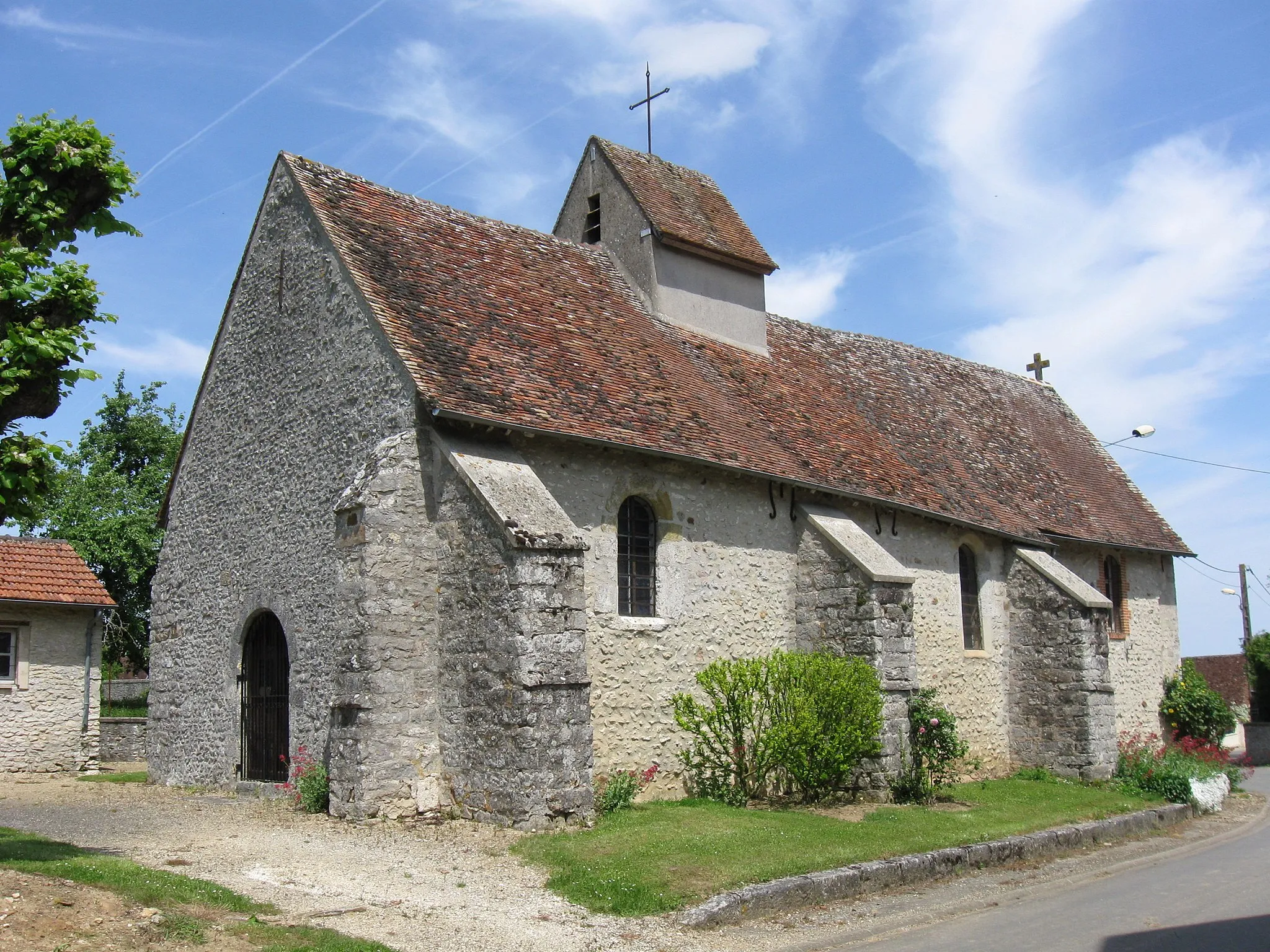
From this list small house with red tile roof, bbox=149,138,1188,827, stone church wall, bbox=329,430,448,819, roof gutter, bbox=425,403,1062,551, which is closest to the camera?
stone church wall, bbox=329,430,448,819

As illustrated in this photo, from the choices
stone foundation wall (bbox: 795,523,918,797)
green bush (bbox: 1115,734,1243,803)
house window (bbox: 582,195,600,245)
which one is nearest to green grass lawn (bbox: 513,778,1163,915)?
stone foundation wall (bbox: 795,523,918,797)

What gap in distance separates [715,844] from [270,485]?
7.81 m

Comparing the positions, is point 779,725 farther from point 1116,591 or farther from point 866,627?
point 1116,591

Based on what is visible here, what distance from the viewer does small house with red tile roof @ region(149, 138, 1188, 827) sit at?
11477 mm

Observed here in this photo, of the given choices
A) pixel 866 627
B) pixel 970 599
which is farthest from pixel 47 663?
pixel 970 599

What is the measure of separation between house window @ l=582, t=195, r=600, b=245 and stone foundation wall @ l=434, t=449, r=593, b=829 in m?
8.06

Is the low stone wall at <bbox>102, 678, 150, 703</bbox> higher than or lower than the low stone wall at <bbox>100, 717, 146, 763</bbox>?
higher

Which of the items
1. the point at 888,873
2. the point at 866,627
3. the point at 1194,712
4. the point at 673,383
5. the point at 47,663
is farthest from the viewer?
the point at 1194,712

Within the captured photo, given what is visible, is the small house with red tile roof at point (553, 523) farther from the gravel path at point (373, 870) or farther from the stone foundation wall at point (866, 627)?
the gravel path at point (373, 870)

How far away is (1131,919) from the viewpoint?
8.71 metres

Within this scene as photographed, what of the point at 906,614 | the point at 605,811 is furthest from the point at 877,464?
the point at 605,811

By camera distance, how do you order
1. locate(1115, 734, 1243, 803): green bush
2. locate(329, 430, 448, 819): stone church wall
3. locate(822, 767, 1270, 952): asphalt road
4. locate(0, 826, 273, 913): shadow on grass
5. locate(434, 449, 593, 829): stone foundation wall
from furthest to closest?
locate(1115, 734, 1243, 803): green bush
locate(329, 430, 448, 819): stone church wall
locate(434, 449, 593, 829): stone foundation wall
locate(822, 767, 1270, 952): asphalt road
locate(0, 826, 273, 913): shadow on grass

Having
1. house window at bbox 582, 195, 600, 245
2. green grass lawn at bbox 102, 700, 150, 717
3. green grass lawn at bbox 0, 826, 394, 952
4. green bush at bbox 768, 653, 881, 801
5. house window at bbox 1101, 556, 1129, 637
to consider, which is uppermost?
house window at bbox 582, 195, 600, 245

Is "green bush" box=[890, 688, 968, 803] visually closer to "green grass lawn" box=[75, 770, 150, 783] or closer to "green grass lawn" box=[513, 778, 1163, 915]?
"green grass lawn" box=[513, 778, 1163, 915]
